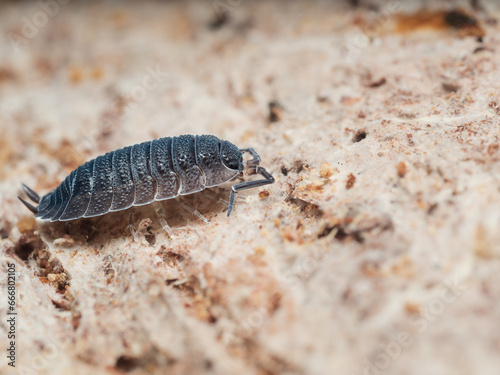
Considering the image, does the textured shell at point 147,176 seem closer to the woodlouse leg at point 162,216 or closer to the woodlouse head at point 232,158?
the woodlouse head at point 232,158

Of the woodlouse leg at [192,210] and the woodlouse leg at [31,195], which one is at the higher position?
the woodlouse leg at [31,195]

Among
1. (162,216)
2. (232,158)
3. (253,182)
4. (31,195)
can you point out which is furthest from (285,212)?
(31,195)

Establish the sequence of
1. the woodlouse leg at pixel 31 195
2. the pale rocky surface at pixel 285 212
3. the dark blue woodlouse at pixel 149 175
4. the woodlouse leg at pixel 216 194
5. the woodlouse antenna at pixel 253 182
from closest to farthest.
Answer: the pale rocky surface at pixel 285 212
the woodlouse antenna at pixel 253 182
the dark blue woodlouse at pixel 149 175
the woodlouse leg at pixel 216 194
the woodlouse leg at pixel 31 195

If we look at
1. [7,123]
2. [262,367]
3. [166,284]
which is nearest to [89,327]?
[166,284]

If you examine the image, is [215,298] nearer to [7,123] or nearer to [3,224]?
[3,224]

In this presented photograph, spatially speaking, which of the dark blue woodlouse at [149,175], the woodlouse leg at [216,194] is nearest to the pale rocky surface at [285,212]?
the woodlouse leg at [216,194]
